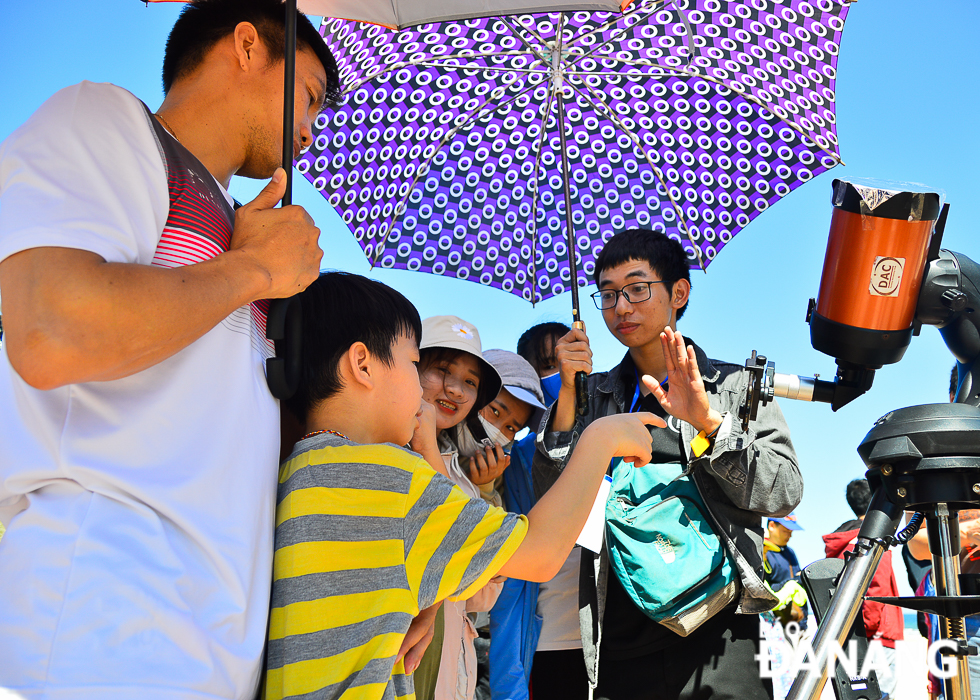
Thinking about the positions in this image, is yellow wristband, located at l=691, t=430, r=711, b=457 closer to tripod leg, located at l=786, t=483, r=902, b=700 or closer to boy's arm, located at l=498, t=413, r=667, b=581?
tripod leg, located at l=786, t=483, r=902, b=700

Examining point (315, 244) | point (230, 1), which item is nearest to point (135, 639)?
point (315, 244)

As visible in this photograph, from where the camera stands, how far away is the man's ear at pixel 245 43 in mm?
1524

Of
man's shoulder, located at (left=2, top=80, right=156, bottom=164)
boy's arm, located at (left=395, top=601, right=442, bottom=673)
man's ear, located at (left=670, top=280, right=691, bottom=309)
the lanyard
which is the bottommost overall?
boy's arm, located at (left=395, top=601, right=442, bottom=673)

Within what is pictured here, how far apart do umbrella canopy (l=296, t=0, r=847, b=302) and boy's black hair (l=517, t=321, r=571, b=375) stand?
363 mm

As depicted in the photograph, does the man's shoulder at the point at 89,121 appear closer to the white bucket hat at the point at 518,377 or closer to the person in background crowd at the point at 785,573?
the white bucket hat at the point at 518,377

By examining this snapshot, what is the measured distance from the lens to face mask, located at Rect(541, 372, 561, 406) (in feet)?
12.0

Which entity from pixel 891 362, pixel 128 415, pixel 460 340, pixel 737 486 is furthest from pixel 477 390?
pixel 128 415

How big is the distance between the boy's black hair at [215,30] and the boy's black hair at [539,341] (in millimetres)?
2443

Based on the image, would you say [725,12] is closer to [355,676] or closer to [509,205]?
[509,205]

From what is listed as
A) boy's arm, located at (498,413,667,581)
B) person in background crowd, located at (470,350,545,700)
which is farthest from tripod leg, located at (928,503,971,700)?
person in background crowd, located at (470,350,545,700)

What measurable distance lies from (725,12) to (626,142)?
70 cm

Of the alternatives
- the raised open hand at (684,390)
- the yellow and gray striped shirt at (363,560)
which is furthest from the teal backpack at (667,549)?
the yellow and gray striped shirt at (363,560)

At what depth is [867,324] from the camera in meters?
1.95

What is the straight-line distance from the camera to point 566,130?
3.40m
